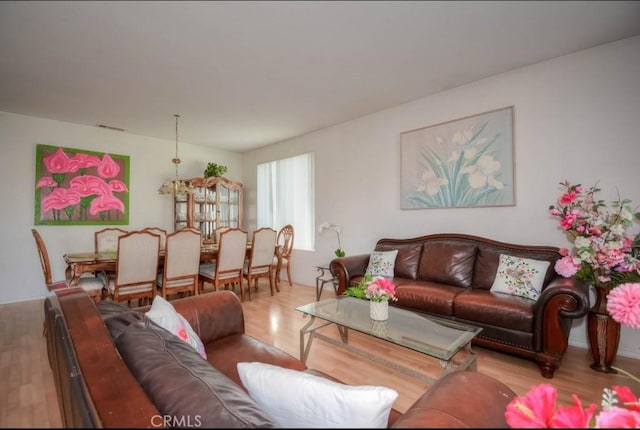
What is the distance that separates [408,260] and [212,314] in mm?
2179

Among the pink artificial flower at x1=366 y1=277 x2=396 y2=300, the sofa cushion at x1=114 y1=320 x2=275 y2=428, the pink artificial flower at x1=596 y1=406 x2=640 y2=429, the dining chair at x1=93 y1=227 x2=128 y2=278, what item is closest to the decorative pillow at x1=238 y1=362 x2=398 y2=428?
the sofa cushion at x1=114 y1=320 x2=275 y2=428

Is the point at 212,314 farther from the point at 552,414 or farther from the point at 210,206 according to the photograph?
the point at 210,206

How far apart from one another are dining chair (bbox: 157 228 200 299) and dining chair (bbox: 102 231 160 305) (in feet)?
0.38

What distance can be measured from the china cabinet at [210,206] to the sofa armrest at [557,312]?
459cm

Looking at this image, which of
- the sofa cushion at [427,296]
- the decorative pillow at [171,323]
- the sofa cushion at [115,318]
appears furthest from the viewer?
the sofa cushion at [427,296]

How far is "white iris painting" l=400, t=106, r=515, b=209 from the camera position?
2838 millimetres

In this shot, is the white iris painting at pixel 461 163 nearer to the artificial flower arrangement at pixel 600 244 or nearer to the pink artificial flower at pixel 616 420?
the artificial flower arrangement at pixel 600 244

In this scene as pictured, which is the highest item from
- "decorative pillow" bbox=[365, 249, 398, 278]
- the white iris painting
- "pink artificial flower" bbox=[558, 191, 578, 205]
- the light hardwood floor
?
the white iris painting

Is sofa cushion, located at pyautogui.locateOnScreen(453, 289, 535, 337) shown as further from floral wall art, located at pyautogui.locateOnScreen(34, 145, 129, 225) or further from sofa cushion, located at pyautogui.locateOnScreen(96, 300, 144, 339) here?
floral wall art, located at pyautogui.locateOnScreen(34, 145, 129, 225)

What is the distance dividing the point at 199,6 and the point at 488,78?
2693 millimetres

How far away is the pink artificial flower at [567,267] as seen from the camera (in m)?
2.15

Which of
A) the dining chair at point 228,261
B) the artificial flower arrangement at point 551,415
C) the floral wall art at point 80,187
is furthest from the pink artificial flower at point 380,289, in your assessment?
the floral wall art at point 80,187

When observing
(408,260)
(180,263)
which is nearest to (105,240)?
(180,263)

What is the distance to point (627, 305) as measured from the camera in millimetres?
798
